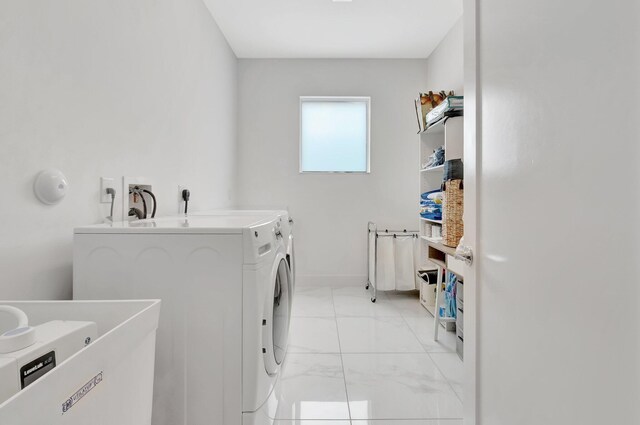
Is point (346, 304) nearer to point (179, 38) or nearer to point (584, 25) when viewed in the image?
point (179, 38)

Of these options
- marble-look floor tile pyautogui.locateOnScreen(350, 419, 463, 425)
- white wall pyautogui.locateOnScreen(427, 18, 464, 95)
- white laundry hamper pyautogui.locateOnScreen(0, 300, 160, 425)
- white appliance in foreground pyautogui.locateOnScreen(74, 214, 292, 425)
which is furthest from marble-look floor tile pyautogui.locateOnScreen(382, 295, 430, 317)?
white laundry hamper pyautogui.locateOnScreen(0, 300, 160, 425)

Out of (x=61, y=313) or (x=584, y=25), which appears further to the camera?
(x=61, y=313)

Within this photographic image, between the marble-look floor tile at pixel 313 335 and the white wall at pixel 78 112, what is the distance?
1.22 m

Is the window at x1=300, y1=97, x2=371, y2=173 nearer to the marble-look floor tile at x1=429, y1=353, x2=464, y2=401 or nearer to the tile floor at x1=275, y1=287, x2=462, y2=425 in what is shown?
the tile floor at x1=275, y1=287, x2=462, y2=425

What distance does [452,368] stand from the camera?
1936mm

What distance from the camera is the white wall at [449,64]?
273 centimetres

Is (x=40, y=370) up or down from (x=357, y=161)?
down

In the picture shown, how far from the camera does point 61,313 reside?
77 centimetres

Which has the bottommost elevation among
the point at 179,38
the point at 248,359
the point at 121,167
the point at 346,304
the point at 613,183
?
the point at 346,304

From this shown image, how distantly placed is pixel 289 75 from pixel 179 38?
Answer: 170cm

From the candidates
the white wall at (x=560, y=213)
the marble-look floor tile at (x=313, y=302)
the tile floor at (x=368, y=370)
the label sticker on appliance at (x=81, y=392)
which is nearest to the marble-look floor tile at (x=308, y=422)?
the tile floor at (x=368, y=370)

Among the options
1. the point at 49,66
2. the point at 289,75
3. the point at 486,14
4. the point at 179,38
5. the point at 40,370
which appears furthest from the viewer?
the point at 289,75

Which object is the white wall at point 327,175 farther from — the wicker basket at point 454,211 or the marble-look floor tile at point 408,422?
the marble-look floor tile at point 408,422

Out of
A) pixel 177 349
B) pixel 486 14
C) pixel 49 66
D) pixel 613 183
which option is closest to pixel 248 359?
pixel 177 349
